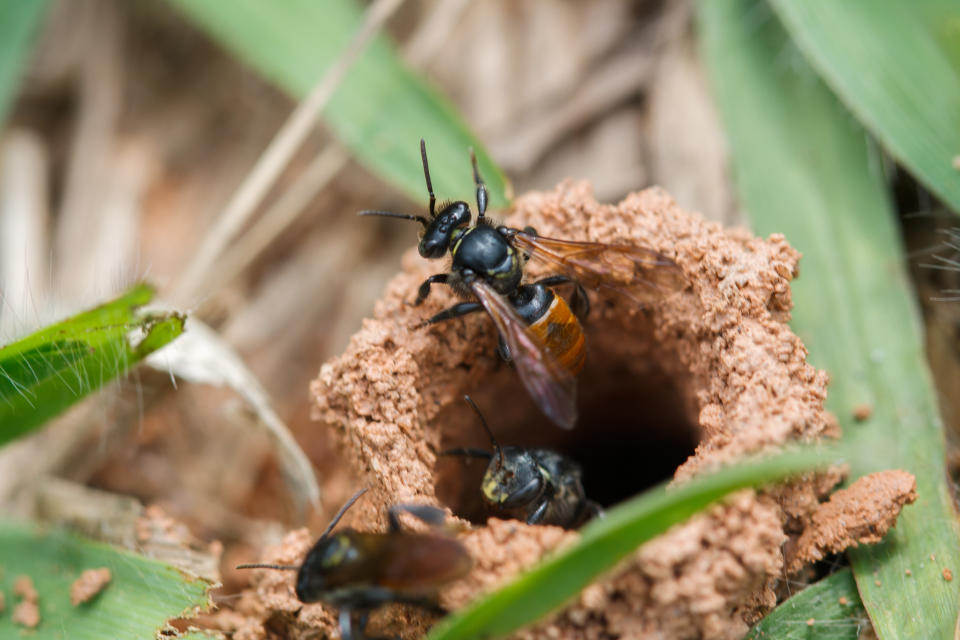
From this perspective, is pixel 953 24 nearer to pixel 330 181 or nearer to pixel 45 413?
pixel 330 181

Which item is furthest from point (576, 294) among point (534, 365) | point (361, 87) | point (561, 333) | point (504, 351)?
point (361, 87)

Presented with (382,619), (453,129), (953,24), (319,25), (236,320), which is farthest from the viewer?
(236,320)

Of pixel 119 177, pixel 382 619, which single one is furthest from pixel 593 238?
pixel 119 177

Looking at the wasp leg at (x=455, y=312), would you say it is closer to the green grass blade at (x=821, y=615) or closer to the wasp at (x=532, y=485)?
the wasp at (x=532, y=485)

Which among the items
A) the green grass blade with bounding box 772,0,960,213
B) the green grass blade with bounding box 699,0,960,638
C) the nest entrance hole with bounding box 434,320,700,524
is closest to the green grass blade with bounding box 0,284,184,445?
the nest entrance hole with bounding box 434,320,700,524

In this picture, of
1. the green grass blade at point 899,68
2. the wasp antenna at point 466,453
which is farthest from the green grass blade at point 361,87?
the green grass blade at point 899,68

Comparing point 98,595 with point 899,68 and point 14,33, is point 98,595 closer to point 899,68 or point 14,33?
point 14,33
